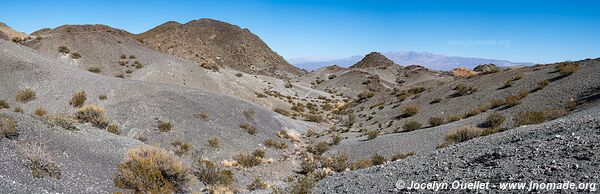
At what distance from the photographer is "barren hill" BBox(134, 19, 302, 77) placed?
111 metres

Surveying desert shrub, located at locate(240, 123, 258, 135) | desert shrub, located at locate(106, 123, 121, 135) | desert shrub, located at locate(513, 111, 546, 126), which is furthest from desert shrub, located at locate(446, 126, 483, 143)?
desert shrub, located at locate(106, 123, 121, 135)

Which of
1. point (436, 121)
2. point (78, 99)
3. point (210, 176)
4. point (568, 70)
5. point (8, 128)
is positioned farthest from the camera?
point (568, 70)

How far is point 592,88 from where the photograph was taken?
82.8 ft

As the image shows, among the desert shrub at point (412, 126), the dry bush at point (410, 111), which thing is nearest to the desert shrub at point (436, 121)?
the desert shrub at point (412, 126)

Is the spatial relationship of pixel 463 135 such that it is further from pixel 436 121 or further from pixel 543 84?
pixel 543 84

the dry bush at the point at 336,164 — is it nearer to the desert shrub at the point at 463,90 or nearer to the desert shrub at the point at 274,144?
the desert shrub at the point at 274,144

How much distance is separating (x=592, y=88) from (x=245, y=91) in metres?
34.6

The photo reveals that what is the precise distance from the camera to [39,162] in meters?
12.4

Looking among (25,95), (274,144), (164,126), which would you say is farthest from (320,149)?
(25,95)

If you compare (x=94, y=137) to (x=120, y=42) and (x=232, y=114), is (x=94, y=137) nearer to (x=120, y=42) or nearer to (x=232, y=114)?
(x=232, y=114)

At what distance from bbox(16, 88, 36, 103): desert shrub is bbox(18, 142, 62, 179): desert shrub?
51.2 feet

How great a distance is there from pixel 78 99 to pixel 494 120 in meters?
26.8

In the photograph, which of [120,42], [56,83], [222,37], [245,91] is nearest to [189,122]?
[56,83]

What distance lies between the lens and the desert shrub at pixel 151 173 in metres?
13.6
